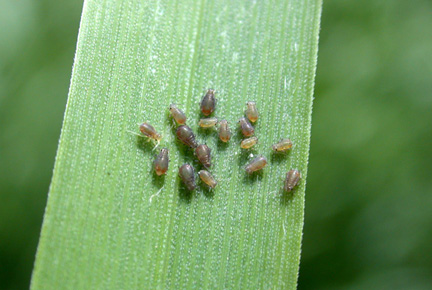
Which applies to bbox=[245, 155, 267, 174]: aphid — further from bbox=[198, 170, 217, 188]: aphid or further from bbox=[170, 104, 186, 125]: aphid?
bbox=[170, 104, 186, 125]: aphid

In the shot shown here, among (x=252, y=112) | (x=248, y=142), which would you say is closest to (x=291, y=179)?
(x=248, y=142)

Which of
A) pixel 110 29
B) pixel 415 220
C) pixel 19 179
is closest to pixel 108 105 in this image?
pixel 110 29

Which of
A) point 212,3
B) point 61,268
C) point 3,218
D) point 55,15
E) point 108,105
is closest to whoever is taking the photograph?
point 61,268

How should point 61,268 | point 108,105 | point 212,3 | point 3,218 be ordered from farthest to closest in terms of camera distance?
point 3,218 < point 212,3 < point 108,105 < point 61,268

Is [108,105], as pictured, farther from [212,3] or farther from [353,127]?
[353,127]

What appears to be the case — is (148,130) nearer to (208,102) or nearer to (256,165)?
(208,102)

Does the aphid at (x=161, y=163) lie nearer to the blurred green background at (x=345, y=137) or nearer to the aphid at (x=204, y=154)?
the aphid at (x=204, y=154)
